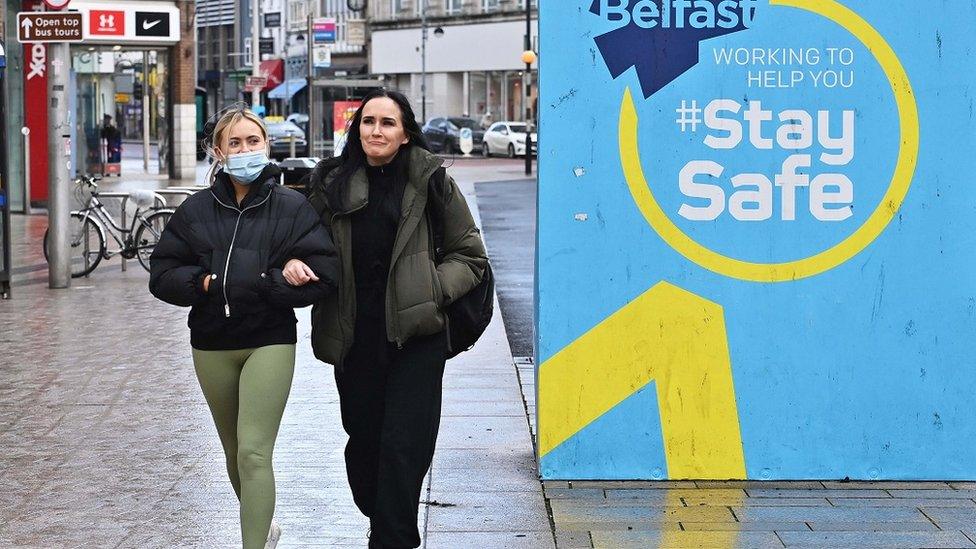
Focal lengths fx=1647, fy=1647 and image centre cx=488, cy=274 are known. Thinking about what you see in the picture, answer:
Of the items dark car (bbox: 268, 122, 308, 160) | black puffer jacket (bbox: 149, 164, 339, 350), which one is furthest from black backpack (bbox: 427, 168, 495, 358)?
dark car (bbox: 268, 122, 308, 160)

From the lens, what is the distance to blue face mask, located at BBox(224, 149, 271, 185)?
5.15m

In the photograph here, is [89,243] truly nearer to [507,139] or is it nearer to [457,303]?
[457,303]

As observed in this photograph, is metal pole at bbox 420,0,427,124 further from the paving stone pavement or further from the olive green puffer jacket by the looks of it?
the olive green puffer jacket

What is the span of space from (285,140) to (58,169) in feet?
105

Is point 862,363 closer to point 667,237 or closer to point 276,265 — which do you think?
point 667,237

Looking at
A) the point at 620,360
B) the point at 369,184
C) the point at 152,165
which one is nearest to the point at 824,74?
the point at 620,360

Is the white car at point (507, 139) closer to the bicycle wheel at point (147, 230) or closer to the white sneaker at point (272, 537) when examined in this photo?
the bicycle wheel at point (147, 230)

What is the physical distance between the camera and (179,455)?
7375 mm

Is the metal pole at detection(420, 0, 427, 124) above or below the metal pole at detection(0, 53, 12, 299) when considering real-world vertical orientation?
above

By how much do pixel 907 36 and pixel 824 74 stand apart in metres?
0.35

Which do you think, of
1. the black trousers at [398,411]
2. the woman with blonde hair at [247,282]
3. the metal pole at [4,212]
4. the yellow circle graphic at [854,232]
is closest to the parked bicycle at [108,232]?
the metal pole at [4,212]

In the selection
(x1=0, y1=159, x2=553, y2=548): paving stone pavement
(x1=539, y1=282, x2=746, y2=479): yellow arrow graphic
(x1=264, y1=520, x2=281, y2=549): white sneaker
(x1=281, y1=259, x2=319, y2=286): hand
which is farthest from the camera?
(x1=539, y1=282, x2=746, y2=479): yellow arrow graphic

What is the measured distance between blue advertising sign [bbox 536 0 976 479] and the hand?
5.34ft

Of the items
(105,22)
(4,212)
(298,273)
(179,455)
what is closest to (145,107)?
(105,22)
